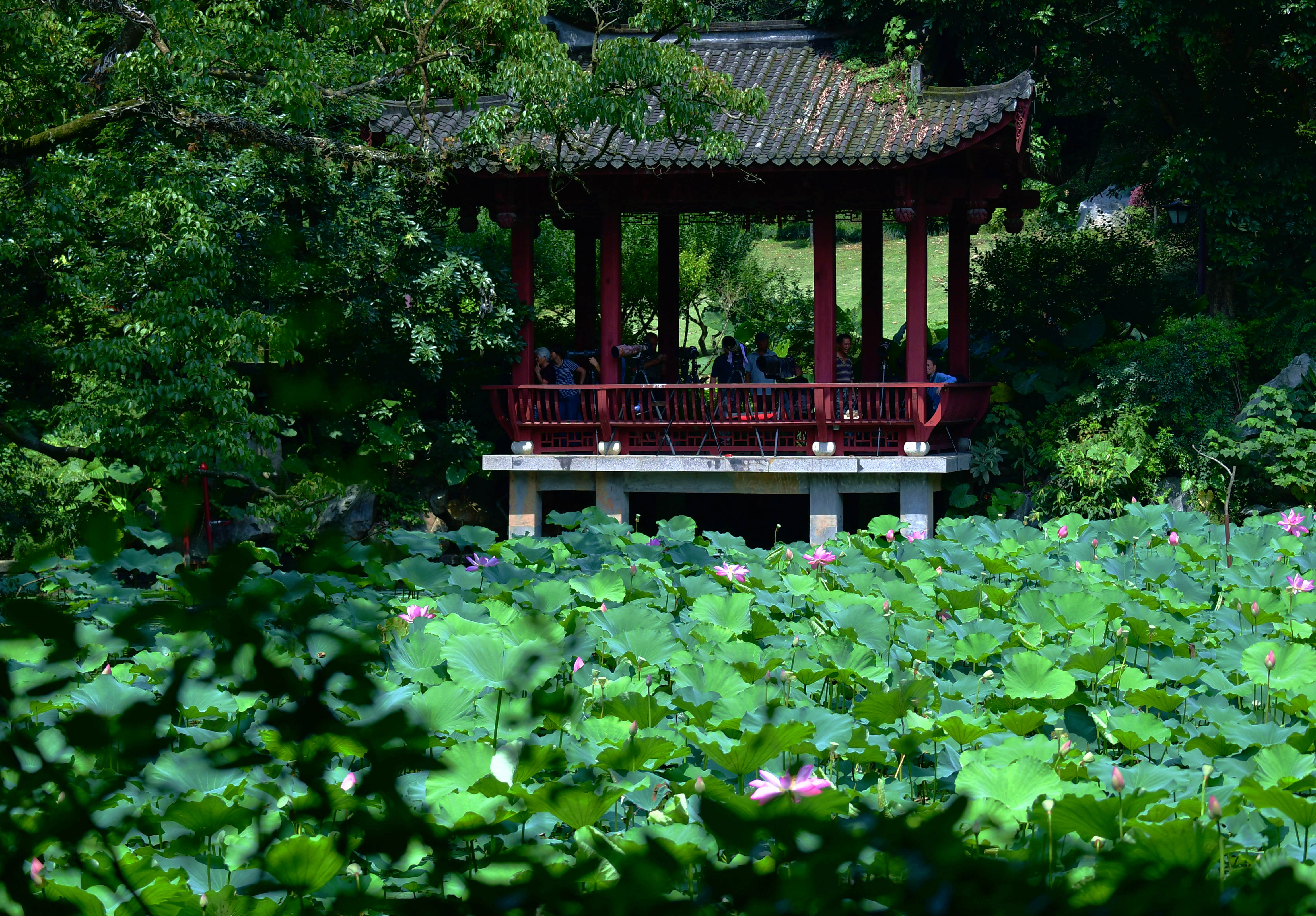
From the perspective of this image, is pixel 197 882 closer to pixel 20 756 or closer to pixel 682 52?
pixel 20 756

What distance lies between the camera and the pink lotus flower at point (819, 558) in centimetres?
494

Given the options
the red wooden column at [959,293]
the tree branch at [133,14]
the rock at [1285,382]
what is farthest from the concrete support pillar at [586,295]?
the rock at [1285,382]

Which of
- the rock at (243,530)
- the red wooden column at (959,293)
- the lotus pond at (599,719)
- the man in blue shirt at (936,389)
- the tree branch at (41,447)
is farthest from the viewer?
the red wooden column at (959,293)

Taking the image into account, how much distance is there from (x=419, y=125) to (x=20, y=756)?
8405mm

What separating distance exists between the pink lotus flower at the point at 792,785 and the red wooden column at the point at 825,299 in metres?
8.54

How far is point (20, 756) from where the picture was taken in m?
2.40

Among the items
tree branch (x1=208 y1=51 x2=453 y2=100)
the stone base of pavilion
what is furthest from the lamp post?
tree branch (x1=208 y1=51 x2=453 y2=100)

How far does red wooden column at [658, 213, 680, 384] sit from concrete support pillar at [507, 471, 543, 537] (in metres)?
2.45

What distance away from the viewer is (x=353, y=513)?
11023 mm

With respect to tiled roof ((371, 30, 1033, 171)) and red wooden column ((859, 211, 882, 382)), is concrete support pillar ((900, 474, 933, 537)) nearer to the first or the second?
red wooden column ((859, 211, 882, 382))

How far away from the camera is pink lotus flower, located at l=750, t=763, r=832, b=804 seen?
6.28 ft

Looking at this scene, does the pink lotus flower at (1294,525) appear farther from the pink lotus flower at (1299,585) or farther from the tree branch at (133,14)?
the tree branch at (133,14)

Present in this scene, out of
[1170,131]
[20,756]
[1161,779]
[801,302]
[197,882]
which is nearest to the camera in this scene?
[197,882]

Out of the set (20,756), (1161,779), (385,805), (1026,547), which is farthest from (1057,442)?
(385,805)
